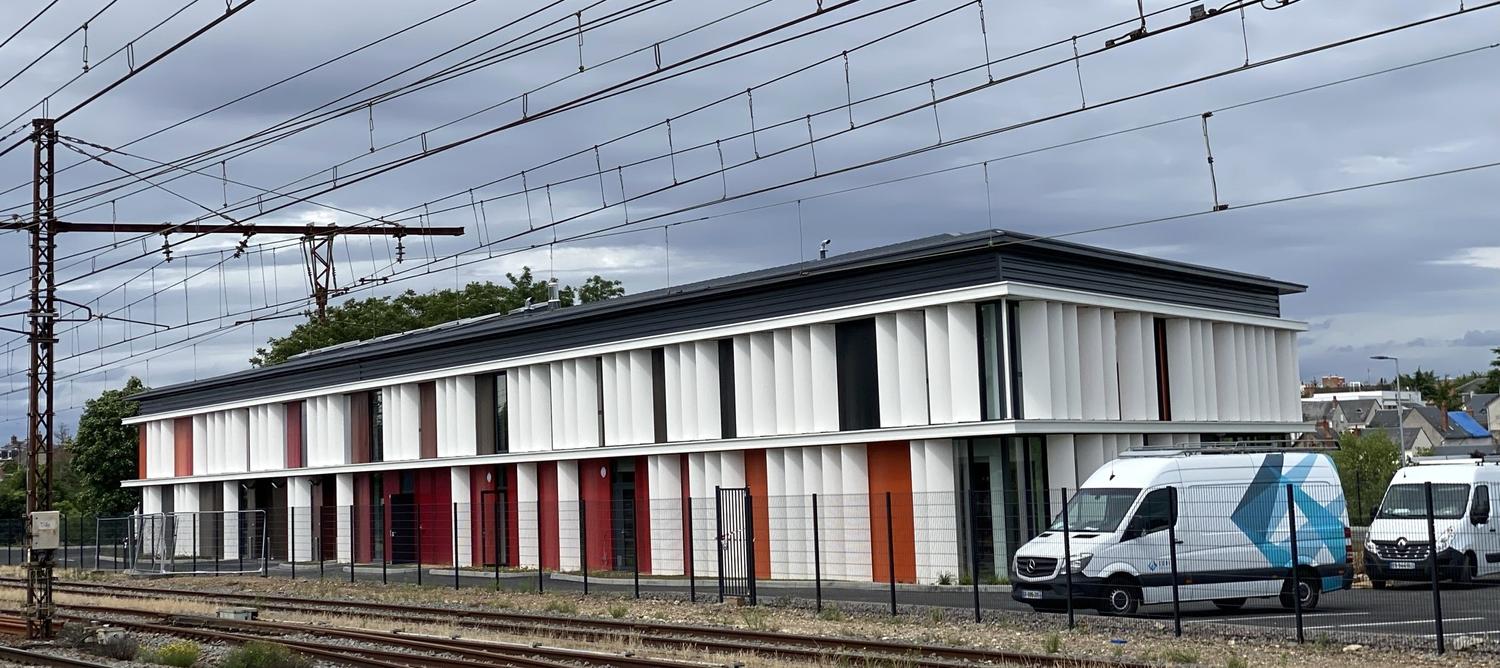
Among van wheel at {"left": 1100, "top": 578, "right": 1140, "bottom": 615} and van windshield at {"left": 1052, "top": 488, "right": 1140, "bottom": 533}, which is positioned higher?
van windshield at {"left": 1052, "top": 488, "right": 1140, "bottom": 533}

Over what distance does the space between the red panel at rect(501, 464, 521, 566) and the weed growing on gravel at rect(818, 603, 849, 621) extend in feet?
56.1

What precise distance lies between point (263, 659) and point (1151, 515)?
12.6 meters

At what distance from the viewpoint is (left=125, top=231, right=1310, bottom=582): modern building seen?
29.5m

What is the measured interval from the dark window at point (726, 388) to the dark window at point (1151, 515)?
13.7 meters

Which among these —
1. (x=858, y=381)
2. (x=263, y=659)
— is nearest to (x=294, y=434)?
(x=858, y=381)

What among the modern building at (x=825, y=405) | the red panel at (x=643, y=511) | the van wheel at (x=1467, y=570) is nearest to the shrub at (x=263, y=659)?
the modern building at (x=825, y=405)

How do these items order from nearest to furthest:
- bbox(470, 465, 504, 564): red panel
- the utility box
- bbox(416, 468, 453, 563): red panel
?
the utility box
bbox(470, 465, 504, 564): red panel
bbox(416, 468, 453, 563): red panel

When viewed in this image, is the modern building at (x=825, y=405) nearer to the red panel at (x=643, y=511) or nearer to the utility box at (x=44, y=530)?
the red panel at (x=643, y=511)

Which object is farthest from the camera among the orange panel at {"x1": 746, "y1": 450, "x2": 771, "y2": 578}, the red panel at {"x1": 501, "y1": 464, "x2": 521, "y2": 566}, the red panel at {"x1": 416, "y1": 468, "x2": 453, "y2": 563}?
the red panel at {"x1": 416, "y1": 468, "x2": 453, "y2": 563}

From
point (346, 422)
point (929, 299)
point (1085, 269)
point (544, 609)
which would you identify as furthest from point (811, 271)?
point (346, 422)

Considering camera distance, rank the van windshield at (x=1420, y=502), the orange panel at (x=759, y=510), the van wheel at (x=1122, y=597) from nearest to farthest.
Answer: the van wheel at (x=1122, y=597) → the van windshield at (x=1420, y=502) → the orange panel at (x=759, y=510)

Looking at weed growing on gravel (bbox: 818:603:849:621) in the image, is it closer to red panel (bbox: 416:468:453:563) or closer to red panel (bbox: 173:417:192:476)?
red panel (bbox: 416:468:453:563)

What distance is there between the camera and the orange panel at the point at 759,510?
103ft

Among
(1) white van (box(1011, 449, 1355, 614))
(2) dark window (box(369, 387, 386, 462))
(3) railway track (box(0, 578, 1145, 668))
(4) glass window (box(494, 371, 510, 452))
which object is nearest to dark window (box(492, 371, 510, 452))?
(4) glass window (box(494, 371, 510, 452))
